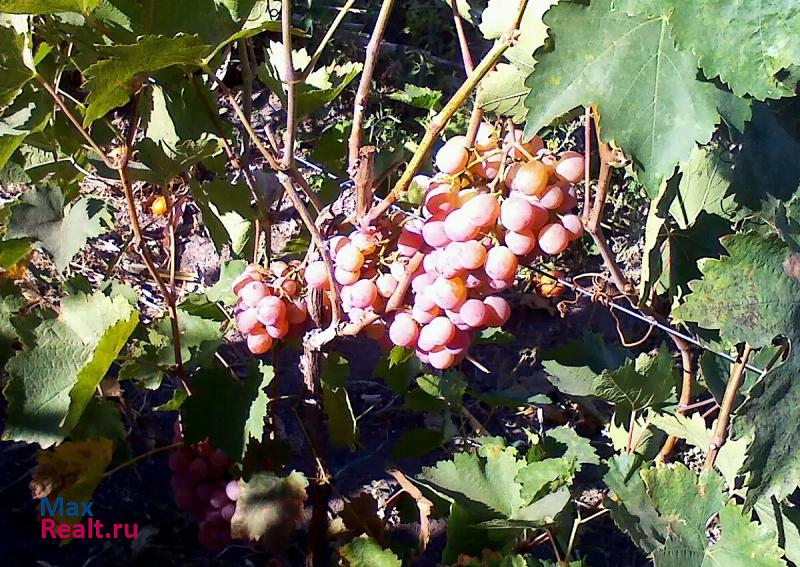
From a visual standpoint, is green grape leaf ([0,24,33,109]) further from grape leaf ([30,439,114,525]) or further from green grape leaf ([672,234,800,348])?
green grape leaf ([672,234,800,348])

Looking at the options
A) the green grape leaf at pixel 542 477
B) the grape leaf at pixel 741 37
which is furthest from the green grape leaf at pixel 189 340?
the grape leaf at pixel 741 37

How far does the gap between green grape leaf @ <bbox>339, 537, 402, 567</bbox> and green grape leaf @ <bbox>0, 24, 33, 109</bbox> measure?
0.75 meters

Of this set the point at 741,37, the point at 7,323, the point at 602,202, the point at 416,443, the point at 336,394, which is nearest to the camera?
the point at 741,37

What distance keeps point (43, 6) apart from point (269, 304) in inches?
16.3

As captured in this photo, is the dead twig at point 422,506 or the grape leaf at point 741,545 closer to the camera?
the grape leaf at point 741,545

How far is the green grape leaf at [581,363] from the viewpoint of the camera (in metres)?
1.39

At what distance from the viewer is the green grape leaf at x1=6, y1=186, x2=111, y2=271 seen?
4.09ft

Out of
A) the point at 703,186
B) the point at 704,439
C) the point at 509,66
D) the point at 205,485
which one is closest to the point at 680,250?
the point at 703,186

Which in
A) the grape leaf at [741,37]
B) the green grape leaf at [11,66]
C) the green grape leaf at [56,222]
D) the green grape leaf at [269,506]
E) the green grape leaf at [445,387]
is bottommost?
the green grape leaf at [269,506]

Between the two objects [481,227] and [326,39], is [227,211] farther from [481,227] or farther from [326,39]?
[481,227]

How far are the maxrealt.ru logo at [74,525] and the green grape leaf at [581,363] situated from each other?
834mm

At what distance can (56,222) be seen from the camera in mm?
1289

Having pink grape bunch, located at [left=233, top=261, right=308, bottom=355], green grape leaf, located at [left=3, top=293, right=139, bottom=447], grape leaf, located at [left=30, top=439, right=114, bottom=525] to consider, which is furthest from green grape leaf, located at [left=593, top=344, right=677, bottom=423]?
grape leaf, located at [left=30, top=439, right=114, bottom=525]

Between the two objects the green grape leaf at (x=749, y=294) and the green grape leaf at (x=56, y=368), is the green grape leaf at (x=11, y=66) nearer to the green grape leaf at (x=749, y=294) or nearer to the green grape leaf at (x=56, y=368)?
the green grape leaf at (x=56, y=368)
